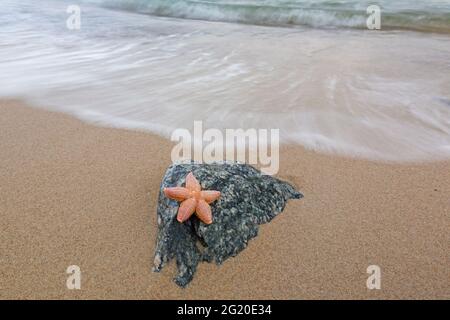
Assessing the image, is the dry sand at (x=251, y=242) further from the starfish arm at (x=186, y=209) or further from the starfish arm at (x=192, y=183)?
the starfish arm at (x=192, y=183)

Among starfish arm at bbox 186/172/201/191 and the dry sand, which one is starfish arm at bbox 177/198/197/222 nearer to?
starfish arm at bbox 186/172/201/191

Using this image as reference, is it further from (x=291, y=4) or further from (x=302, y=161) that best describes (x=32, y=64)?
(x=291, y=4)

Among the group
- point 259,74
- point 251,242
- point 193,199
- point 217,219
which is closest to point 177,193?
point 193,199

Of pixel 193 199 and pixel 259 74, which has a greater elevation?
pixel 259 74

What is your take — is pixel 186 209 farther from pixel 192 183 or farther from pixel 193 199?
pixel 192 183

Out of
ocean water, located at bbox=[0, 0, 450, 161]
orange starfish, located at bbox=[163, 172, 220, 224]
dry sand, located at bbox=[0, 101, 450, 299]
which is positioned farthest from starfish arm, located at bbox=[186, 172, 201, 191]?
ocean water, located at bbox=[0, 0, 450, 161]
